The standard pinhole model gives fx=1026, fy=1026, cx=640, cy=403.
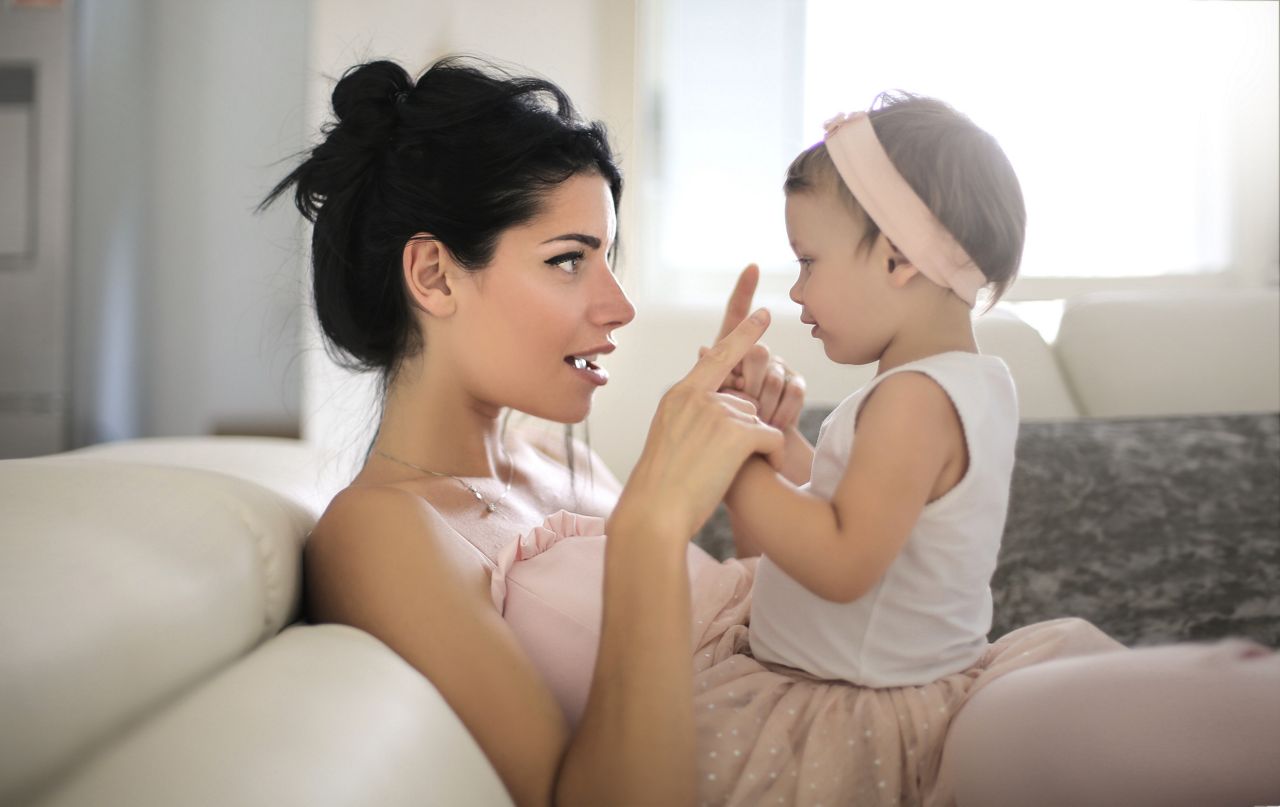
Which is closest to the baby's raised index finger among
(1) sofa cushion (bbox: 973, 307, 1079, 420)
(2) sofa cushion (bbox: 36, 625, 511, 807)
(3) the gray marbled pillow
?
(2) sofa cushion (bbox: 36, 625, 511, 807)

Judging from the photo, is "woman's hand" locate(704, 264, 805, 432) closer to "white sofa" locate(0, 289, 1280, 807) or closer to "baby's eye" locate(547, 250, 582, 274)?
"baby's eye" locate(547, 250, 582, 274)

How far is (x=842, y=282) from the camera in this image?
1035mm

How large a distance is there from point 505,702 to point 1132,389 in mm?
1625

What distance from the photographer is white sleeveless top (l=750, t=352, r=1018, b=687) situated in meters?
0.95

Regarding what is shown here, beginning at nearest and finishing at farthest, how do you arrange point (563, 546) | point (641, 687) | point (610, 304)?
point (641, 687) < point (563, 546) < point (610, 304)

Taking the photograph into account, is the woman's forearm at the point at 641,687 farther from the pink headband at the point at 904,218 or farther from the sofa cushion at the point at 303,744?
the pink headband at the point at 904,218

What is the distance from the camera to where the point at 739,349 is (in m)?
0.95

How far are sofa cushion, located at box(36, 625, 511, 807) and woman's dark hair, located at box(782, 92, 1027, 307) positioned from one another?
61cm

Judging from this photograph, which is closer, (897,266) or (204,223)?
(897,266)

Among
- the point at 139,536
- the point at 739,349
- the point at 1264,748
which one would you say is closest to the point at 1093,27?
the point at 739,349

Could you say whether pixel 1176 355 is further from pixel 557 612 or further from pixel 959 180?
pixel 557 612

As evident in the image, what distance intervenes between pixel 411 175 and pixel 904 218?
1.89 feet

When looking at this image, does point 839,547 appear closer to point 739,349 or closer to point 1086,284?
point 739,349

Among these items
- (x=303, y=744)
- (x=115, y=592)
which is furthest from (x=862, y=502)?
(x=115, y=592)
